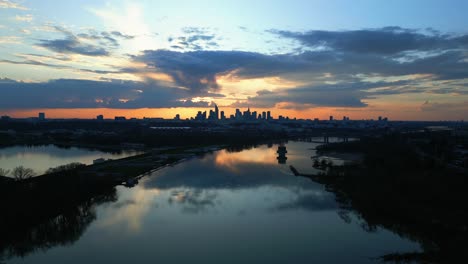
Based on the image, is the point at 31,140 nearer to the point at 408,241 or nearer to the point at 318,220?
the point at 318,220

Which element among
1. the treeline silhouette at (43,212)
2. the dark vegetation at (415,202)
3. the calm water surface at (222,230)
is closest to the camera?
the calm water surface at (222,230)

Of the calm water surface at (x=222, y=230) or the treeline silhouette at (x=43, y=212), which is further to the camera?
the treeline silhouette at (x=43, y=212)

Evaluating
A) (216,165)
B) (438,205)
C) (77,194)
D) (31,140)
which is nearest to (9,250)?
(77,194)

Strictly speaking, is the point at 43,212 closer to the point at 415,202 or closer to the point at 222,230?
the point at 222,230

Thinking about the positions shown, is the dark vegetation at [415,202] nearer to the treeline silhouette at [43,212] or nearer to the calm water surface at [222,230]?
the calm water surface at [222,230]

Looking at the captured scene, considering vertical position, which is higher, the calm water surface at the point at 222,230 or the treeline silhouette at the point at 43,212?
the treeline silhouette at the point at 43,212

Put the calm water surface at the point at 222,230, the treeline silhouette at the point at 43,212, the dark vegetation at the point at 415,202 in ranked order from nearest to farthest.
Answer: the calm water surface at the point at 222,230 < the dark vegetation at the point at 415,202 < the treeline silhouette at the point at 43,212

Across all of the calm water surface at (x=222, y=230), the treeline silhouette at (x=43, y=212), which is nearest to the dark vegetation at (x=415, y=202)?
the calm water surface at (x=222, y=230)

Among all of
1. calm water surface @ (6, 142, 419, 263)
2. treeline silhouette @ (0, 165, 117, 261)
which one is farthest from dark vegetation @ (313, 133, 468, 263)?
treeline silhouette @ (0, 165, 117, 261)
